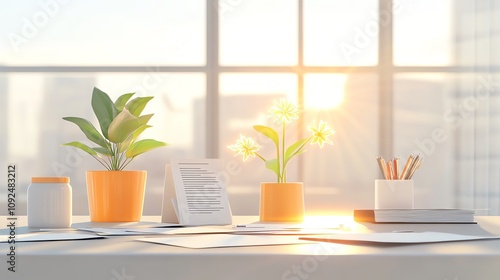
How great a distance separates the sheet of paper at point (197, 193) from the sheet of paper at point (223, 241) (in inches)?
13.7

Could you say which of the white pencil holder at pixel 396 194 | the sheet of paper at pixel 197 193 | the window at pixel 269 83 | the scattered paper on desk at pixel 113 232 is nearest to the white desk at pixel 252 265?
the scattered paper on desk at pixel 113 232

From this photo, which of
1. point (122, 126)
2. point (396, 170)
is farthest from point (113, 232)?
point (396, 170)

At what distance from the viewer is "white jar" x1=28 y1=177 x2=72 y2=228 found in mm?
1542

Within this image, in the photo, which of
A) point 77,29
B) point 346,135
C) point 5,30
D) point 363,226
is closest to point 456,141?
point 346,135

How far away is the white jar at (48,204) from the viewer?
1542 millimetres

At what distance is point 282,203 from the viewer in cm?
176

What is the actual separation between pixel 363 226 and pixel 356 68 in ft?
11.3

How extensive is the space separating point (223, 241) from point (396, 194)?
0.79 meters

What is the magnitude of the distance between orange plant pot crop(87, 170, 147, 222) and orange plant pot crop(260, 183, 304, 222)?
0.29 metres

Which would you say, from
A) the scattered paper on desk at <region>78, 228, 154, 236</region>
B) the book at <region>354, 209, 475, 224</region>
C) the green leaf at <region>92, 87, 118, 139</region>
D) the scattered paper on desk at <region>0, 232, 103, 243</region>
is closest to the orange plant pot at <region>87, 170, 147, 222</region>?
the green leaf at <region>92, 87, 118, 139</region>

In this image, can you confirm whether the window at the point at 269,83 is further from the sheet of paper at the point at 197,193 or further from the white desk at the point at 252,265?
the white desk at the point at 252,265

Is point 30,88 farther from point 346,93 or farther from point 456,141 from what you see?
point 456,141

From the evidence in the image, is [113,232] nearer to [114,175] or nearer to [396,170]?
[114,175]

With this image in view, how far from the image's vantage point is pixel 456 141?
4.96m
